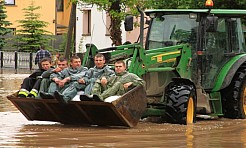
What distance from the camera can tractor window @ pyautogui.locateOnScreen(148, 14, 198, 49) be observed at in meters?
17.9

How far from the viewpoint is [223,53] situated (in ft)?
60.7

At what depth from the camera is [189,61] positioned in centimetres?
1745

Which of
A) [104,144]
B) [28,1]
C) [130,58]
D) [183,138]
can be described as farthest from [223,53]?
[28,1]

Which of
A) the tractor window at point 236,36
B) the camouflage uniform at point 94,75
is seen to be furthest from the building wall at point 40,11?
the camouflage uniform at point 94,75

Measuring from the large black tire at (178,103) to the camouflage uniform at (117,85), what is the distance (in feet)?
3.47

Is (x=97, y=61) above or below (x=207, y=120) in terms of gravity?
above

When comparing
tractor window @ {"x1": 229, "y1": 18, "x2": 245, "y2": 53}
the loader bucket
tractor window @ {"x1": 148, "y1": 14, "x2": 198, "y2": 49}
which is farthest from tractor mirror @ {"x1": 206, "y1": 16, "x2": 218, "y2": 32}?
the loader bucket

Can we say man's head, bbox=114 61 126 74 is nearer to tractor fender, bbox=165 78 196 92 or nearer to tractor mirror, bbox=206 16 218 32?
tractor fender, bbox=165 78 196 92

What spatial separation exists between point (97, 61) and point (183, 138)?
2.52 meters

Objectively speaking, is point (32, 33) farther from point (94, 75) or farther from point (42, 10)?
point (94, 75)

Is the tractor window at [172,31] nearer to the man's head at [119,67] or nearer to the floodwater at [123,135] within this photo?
the floodwater at [123,135]

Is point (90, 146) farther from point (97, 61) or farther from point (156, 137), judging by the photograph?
point (97, 61)

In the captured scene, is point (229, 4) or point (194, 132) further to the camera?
point (229, 4)

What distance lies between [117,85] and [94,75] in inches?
26.0
